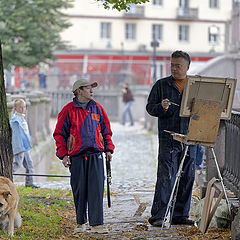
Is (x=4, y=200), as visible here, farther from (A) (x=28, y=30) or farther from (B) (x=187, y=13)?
(B) (x=187, y=13)

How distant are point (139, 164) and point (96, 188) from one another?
11375 mm

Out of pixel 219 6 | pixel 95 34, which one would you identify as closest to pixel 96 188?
pixel 95 34

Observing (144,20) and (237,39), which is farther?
(144,20)

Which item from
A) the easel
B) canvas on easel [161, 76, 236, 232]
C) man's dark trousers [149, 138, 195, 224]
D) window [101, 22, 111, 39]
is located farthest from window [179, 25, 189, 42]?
the easel

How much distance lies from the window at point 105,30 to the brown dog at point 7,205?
5173cm

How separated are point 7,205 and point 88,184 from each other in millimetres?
1059

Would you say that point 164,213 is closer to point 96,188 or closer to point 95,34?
point 96,188

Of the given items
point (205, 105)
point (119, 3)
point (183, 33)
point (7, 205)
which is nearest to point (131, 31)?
point (183, 33)

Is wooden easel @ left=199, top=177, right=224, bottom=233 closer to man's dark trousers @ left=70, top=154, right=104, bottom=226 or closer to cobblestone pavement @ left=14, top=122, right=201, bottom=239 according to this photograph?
cobblestone pavement @ left=14, top=122, right=201, bottom=239

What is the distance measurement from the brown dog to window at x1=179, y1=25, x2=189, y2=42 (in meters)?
54.2

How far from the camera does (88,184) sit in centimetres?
734

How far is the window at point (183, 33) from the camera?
60019 mm

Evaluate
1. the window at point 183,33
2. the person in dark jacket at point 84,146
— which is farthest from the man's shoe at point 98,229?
the window at point 183,33

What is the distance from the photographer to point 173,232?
7305 millimetres
